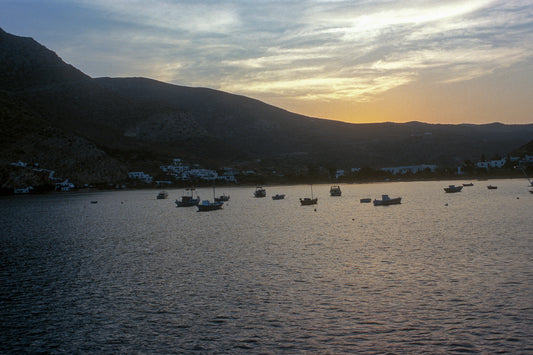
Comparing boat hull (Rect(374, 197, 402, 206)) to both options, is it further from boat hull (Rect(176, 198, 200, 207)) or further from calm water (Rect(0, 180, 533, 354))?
boat hull (Rect(176, 198, 200, 207))

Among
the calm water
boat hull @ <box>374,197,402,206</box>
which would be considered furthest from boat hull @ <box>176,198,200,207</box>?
the calm water

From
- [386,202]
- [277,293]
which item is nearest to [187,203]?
[386,202]

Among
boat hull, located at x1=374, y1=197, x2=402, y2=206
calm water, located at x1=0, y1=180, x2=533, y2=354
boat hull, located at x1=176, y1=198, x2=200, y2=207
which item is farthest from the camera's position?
boat hull, located at x1=176, y1=198, x2=200, y2=207

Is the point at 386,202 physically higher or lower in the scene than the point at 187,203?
lower

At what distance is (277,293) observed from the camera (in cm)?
2706

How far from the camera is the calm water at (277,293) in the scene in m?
19.8

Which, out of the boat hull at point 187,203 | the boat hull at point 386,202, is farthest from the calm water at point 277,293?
the boat hull at point 187,203

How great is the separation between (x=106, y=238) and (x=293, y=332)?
43.4 m

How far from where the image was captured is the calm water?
779 inches

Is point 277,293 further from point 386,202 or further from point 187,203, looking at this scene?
point 187,203

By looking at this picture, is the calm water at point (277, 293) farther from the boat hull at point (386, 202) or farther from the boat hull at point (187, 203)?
the boat hull at point (187, 203)

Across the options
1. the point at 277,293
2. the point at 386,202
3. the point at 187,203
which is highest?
the point at 187,203

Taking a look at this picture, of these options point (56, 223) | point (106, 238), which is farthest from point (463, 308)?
point (56, 223)

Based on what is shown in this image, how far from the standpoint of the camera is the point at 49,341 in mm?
20969
